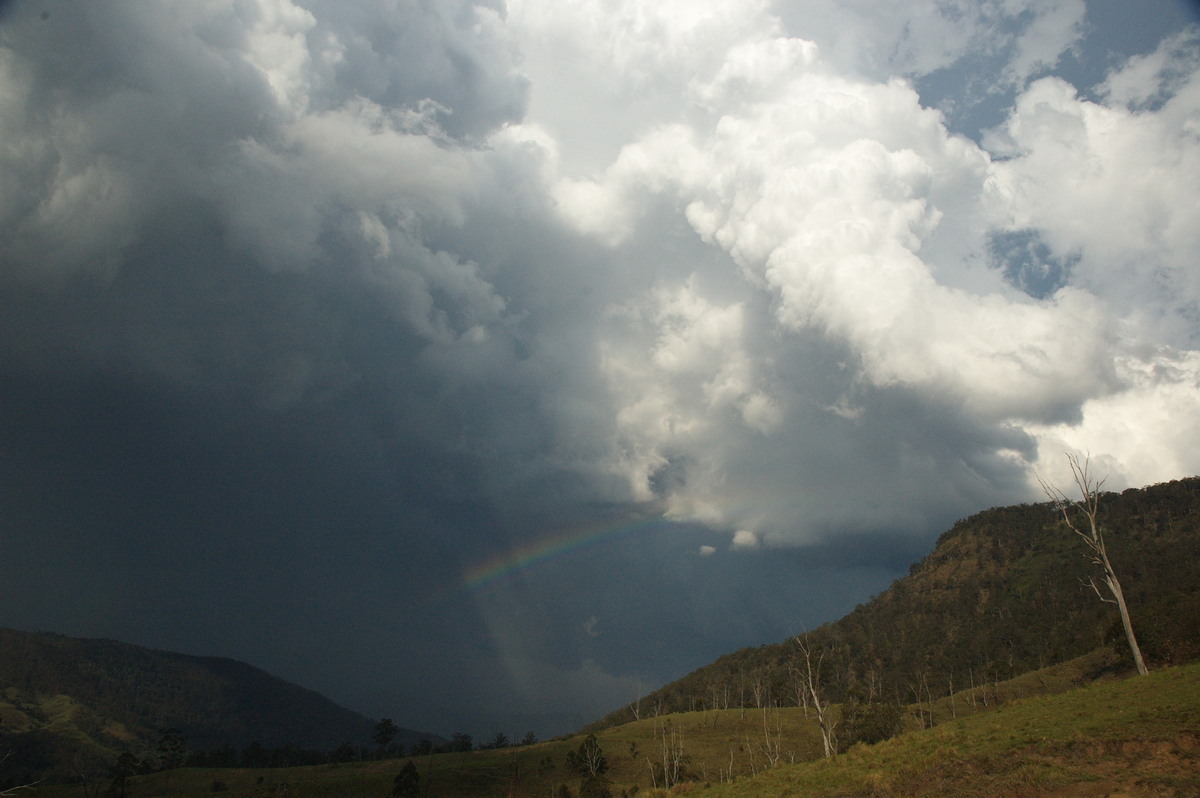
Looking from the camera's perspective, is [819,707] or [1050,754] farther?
[819,707]

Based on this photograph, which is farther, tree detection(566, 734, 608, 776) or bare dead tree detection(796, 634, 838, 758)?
tree detection(566, 734, 608, 776)

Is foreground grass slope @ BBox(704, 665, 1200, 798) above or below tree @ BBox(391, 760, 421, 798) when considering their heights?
above

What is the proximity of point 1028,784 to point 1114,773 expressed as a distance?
8.75 ft

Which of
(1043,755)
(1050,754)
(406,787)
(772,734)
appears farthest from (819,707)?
(406,787)

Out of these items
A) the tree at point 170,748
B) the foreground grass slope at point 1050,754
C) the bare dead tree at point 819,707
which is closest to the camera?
the foreground grass slope at point 1050,754

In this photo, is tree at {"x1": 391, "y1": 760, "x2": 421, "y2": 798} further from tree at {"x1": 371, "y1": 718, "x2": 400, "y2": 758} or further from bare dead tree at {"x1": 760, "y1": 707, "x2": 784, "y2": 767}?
tree at {"x1": 371, "y1": 718, "x2": 400, "y2": 758}

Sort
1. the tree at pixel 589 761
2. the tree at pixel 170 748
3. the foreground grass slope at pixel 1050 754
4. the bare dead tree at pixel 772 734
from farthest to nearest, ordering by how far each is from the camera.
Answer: the tree at pixel 170 748
the bare dead tree at pixel 772 734
the tree at pixel 589 761
the foreground grass slope at pixel 1050 754

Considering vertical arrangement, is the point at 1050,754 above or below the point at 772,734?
above

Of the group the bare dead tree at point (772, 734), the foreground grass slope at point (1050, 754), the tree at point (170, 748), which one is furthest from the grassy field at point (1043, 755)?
the tree at point (170, 748)

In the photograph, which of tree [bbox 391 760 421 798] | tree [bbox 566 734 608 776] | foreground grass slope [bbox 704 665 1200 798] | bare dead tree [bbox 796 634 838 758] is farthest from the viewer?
tree [bbox 566 734 608 776]

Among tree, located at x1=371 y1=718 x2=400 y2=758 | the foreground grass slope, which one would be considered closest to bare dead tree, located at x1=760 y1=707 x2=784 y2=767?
the foreground grass slope

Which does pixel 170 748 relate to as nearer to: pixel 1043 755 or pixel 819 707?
pixel 819 707

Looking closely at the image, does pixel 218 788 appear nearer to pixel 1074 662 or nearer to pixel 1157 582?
pixel 1074 662

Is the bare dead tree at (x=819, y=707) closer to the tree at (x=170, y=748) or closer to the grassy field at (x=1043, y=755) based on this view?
the grassy field at (x=1043, y=755)
